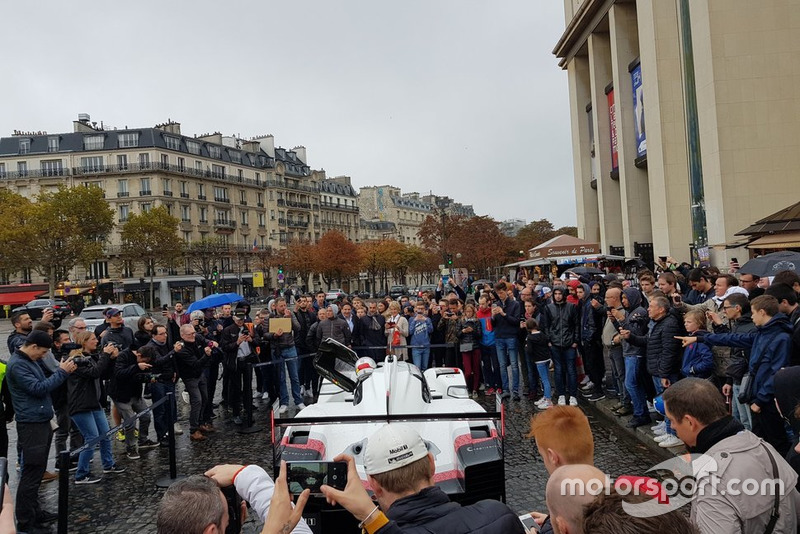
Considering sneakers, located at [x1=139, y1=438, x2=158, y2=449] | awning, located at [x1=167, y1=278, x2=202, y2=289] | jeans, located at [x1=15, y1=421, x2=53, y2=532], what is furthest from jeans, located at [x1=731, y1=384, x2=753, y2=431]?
awning, located at [x1=167, y1=278, x2=202, y2=289]

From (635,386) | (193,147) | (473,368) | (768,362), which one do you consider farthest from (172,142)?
(768,362)

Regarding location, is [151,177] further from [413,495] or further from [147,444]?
[413,495]

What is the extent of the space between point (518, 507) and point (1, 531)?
4.55 metres

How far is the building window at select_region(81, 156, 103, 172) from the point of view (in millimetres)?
65062

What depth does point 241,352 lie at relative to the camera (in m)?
9.92

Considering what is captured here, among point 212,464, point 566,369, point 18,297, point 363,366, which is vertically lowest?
point 212,464

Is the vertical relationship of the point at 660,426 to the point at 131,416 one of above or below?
below

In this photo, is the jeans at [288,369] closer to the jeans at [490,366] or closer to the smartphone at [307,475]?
the jeans at [490,366]

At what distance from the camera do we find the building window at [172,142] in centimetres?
6669

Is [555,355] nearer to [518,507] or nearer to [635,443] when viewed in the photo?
[635,443]

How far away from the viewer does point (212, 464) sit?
7.41 meters

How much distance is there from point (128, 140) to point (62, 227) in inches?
895

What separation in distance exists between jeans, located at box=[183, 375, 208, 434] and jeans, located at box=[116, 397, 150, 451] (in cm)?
66

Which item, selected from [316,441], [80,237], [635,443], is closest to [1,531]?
[316,441]
